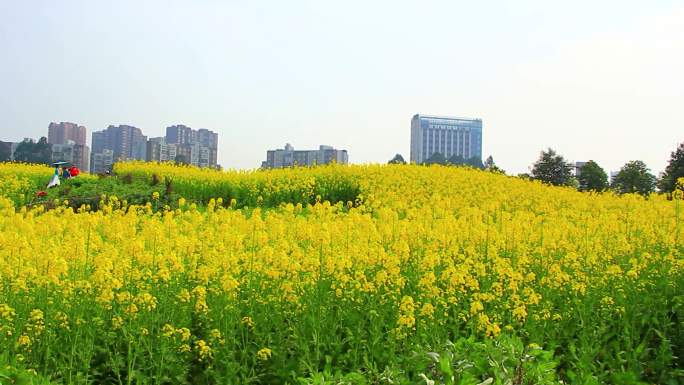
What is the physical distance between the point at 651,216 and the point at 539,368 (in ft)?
25.7

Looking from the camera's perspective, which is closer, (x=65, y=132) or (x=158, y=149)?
(x=158, y=149)

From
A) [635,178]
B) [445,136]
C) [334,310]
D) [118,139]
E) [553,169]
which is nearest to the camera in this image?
[334,310]

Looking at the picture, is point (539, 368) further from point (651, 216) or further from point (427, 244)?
point (651, 216)

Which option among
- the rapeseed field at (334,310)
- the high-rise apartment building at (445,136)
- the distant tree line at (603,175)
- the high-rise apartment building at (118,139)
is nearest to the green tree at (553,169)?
the distant tree line at (603,175)

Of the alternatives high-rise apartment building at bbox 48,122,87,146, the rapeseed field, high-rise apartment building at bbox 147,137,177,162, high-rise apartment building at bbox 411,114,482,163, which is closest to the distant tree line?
high-rise apartment building at bbox 147,137,177,162

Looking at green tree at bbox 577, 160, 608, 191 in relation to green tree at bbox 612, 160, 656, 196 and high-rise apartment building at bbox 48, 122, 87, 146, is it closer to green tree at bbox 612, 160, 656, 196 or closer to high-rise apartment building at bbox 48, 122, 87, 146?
green tree at bbox 612, 160, 656, 196

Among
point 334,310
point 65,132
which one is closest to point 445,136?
point 65,132

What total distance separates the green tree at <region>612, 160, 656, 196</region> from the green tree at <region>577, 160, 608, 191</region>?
2.94 ft

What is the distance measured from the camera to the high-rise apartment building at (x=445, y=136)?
156 m

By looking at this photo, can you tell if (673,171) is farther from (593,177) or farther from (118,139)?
(118,139)

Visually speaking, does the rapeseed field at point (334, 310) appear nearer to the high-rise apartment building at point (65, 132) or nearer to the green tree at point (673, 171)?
the green tree at point (673, 171)

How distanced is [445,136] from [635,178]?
130416 mm

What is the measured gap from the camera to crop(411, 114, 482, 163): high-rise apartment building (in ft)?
513

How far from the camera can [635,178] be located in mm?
33562
